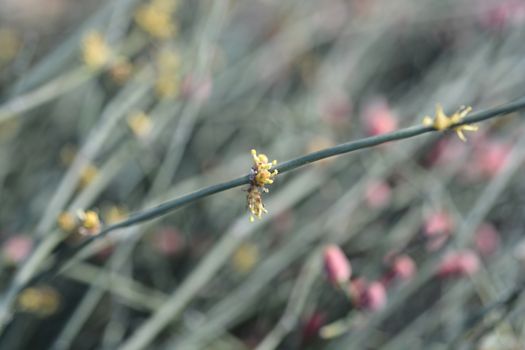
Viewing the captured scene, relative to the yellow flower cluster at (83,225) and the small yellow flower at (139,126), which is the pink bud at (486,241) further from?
the yellow flower cluster at (83,225)

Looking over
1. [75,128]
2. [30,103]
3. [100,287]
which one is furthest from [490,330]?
[75,128]

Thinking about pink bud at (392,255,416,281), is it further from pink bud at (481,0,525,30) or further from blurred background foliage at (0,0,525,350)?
pink bud at (481,0,525,30)

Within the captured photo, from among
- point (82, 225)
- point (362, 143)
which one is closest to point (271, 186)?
point (82, 225)

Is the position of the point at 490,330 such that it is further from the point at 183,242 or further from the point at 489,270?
the point at 183,242

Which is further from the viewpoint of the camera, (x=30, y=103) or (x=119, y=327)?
(x=119, y=327)

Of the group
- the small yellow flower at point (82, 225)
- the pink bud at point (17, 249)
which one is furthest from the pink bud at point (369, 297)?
the pink bud at point (17, 249)

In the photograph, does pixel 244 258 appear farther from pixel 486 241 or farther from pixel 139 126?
pixel 486 241
